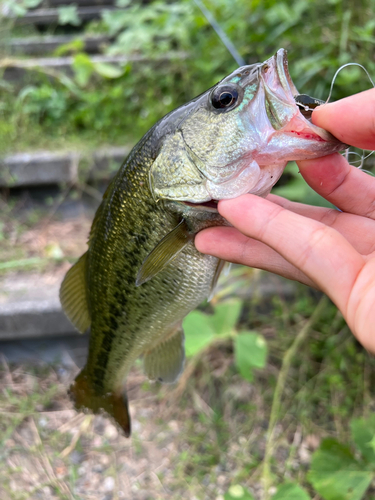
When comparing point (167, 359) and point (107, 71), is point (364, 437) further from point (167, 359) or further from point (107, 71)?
point (107, 71)

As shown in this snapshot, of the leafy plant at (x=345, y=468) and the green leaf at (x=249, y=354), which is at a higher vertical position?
the green leaf at (x=249, y=354)

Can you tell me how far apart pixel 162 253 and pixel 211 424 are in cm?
161

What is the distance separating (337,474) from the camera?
1.60 metres

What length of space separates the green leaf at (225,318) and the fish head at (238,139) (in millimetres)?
1102

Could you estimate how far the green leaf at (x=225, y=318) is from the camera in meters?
1.98

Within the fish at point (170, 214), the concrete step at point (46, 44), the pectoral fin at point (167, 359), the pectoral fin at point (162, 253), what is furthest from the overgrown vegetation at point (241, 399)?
the concrete step at point (46, 44)

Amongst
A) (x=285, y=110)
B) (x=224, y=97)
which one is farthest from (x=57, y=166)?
(x=285, y=110)

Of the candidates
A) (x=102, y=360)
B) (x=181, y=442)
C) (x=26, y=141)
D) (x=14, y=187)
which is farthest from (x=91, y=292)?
(x=26, y=141)

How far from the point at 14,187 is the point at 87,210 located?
63 cm

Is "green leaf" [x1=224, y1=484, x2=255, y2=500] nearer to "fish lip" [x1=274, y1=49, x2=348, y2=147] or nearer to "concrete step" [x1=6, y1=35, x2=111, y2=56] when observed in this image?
"fish lip" [x1=274, y1=49, x2=348, y2=147]

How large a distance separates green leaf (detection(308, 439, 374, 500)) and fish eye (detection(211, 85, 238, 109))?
1.53 meters

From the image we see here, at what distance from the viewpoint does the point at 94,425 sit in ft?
7.63

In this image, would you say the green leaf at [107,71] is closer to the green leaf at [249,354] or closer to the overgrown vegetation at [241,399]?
the overgrown vegetation at [241,399]

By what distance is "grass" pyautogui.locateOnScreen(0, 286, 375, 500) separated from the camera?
201 cm
